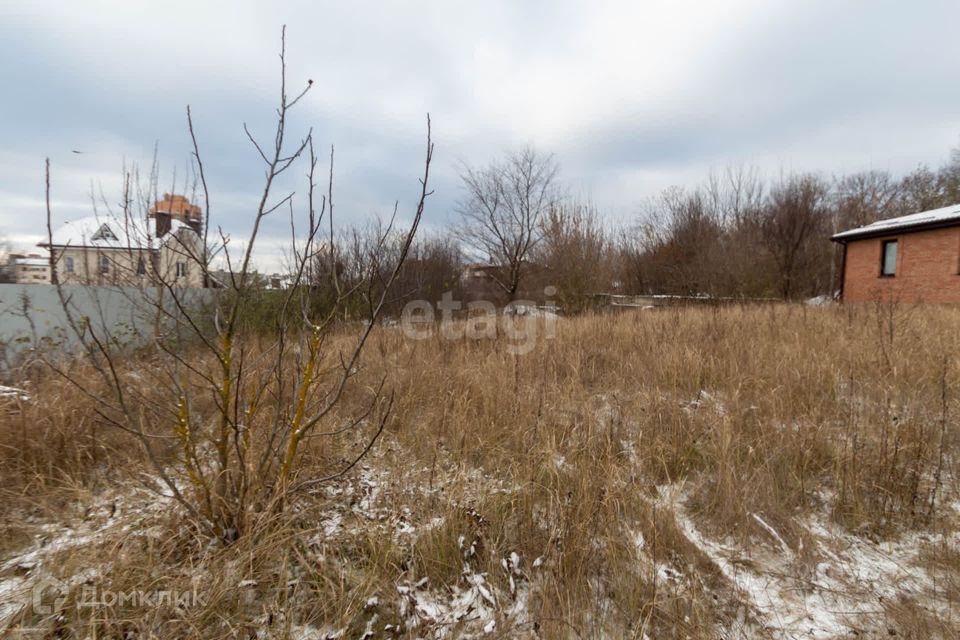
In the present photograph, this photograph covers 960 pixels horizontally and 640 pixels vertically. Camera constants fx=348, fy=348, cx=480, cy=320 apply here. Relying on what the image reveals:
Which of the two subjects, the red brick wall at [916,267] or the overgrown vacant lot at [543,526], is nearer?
the overgrown vacant lot at [543,526]

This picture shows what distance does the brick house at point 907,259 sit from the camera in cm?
1008

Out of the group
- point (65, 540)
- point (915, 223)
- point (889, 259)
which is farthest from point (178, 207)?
point (889, 259)

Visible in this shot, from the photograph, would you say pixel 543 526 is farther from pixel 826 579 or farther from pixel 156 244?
pixel 156 244

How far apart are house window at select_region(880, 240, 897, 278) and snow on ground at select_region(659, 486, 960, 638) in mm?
15645

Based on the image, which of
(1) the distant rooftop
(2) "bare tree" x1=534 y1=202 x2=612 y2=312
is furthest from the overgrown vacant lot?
Result: (2) "bare tree" x1=534 y1=202 x2=612 y2=312

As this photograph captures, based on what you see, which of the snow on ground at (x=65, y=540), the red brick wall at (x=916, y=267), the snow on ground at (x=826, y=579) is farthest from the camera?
the red brick wall at (x=916, y=267)

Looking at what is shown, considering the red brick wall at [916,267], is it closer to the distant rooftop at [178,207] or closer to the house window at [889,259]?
the house window at [889,259]

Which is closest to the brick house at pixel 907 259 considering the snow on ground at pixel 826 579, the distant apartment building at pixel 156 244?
the snow on ground at pixel 826 579

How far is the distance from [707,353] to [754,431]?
1.63 m

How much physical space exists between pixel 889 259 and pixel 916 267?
1.17 metres

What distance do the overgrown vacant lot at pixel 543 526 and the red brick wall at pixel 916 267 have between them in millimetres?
10870

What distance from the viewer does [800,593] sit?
136 cm

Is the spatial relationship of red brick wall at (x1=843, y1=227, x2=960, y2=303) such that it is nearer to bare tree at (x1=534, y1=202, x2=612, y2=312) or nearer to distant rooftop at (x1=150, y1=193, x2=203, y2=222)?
bare tree at (x1=534, y1=202, x2=612, y2=312)

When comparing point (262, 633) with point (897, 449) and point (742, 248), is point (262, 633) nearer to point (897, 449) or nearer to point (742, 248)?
point (897, 449)
